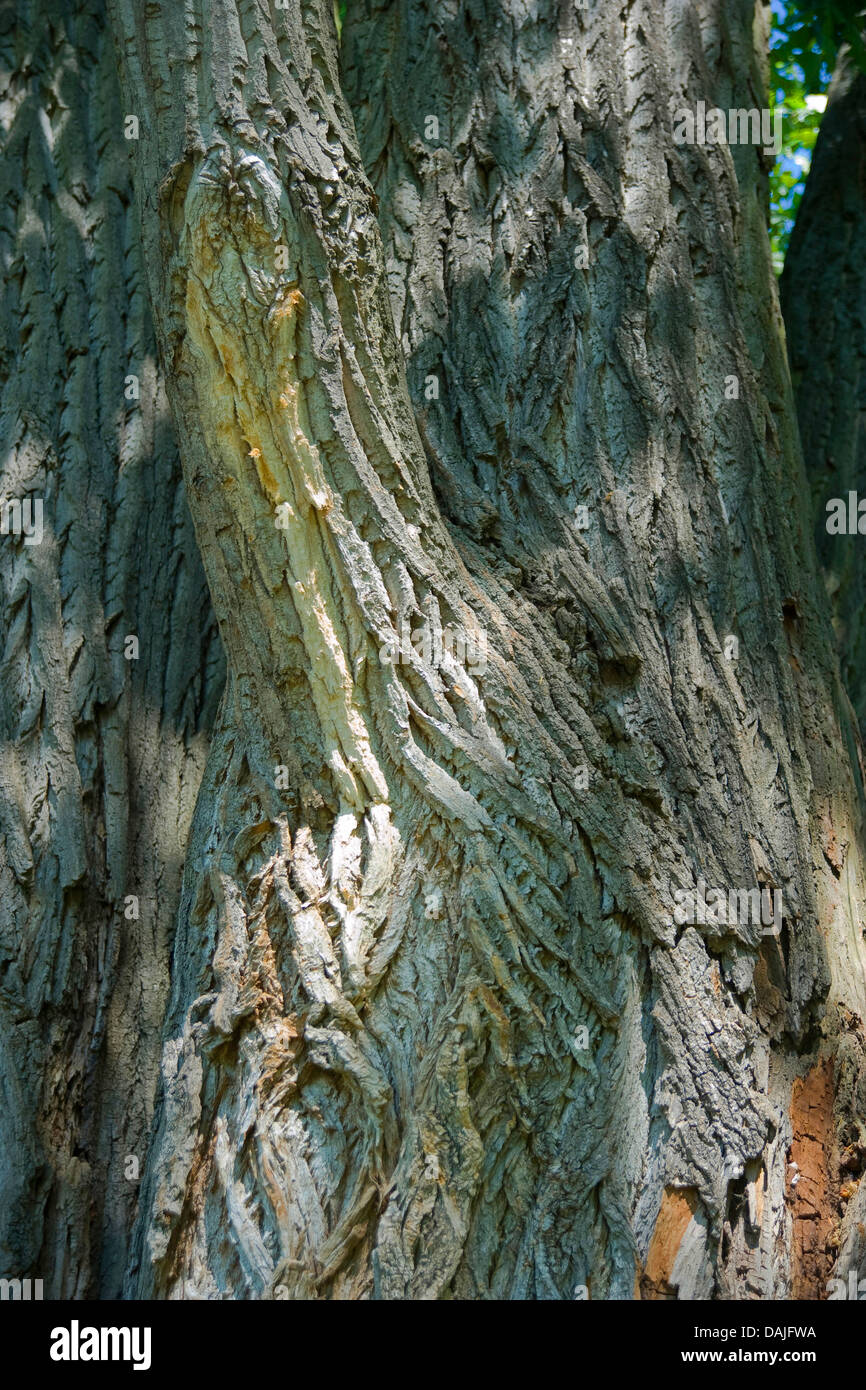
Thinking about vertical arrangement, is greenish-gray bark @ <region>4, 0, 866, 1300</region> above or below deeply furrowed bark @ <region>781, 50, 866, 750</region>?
below

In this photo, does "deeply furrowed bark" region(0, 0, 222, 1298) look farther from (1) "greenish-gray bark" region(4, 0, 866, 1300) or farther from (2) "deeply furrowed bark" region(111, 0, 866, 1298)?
(2) "deeply furrowed bark" region(111, 0, 866, 1298)

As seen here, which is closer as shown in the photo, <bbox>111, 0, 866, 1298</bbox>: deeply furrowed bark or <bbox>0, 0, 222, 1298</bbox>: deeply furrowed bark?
<bbox>111, 0, 866, 1298</bbox>: deeply furrowed bark

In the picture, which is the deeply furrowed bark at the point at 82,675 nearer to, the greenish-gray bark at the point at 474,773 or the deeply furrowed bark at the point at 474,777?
the greenish-gray bark at the point at 474,773

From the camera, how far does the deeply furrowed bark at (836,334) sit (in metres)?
4.29

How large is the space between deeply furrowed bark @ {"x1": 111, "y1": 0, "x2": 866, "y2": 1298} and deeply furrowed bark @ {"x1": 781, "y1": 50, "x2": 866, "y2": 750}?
1.14 metres

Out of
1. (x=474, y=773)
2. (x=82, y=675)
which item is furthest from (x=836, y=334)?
(x=82, y=675)

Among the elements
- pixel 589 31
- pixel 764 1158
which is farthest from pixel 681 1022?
pixel 589 31

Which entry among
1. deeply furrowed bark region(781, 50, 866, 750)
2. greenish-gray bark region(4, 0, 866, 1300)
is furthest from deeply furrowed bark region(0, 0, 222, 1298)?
deeply furrowed bark region(781, 50, 866, 750)

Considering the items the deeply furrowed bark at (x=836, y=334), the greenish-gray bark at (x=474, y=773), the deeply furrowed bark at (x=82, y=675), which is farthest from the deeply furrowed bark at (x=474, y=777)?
the deeply furrowed bark at (x=836, y=334)

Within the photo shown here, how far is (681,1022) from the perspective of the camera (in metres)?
2.50

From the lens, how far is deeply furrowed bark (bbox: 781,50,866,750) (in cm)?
429

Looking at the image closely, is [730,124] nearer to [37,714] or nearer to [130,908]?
[37,714]

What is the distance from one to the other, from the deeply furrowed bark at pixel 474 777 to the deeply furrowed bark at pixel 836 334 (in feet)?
3.75

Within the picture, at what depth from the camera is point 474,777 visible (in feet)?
8.45
